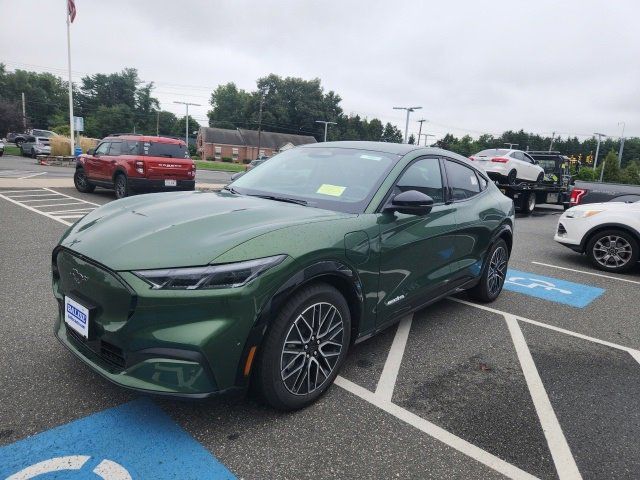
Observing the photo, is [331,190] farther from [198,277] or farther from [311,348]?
[198,277]

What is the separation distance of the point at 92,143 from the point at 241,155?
4982 centimetres

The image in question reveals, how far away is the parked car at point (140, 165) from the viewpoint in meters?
11.0

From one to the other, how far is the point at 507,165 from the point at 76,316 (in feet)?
47.6

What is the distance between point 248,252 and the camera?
2193mm

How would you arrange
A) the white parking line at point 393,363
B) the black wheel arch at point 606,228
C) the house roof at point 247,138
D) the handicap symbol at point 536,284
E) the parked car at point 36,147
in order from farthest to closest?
the house roof at point 247,138 → the parked car at point 36,147 → the black wheel arch at point 606,228 → the handicap symbol at point 536,284 → the white parking line at point 393,363

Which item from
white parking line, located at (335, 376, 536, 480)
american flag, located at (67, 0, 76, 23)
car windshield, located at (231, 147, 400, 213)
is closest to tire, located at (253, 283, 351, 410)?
white parking line, located at (335, 376, 536, 480)

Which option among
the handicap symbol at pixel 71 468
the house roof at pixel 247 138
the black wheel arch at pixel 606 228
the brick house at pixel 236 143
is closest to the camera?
the handicap symbol at pixel 71 468

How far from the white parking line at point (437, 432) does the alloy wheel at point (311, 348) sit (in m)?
0.30

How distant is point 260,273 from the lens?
2.17 m

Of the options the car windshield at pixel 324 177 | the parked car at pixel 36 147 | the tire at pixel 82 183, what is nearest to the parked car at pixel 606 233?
the car windshield at pixel 324 177

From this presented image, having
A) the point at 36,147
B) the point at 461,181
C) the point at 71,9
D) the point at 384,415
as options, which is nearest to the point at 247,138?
the point at 36,147

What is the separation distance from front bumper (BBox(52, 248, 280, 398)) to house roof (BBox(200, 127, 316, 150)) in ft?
254

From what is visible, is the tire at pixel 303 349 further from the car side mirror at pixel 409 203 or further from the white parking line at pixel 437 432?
the car side mirror at pixel 409 203

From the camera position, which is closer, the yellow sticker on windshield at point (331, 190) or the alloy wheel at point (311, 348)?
the alloy wheel at point (311, 348)
